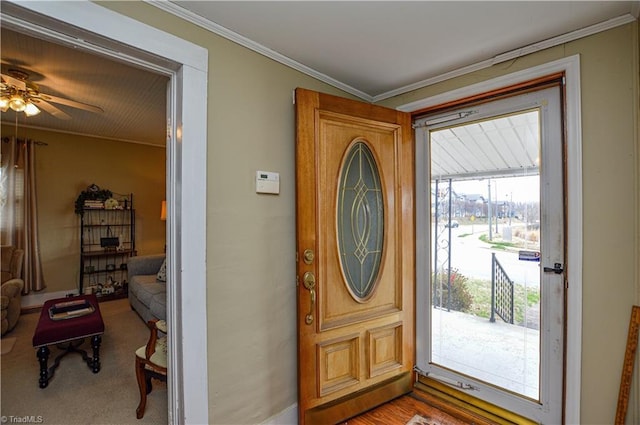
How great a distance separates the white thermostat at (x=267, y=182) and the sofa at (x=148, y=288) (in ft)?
6.35

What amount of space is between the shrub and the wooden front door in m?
0.22

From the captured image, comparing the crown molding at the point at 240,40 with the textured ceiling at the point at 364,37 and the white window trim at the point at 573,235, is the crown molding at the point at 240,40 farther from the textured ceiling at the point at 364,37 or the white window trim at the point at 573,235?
the white window trim at the point at 573,235

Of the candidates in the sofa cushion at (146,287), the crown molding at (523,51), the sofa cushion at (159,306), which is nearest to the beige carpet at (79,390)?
the sofa cushion at (159,306)

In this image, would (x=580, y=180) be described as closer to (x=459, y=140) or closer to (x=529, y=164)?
(x=529, y=164)

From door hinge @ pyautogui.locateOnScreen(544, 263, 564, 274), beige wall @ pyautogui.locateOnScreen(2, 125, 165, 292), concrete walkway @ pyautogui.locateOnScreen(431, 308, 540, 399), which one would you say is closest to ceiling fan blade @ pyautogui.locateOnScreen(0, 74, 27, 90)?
beige wall @ pyautogui.locateOnScreen(2, 125, 165, 292)

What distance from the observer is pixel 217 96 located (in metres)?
1.60

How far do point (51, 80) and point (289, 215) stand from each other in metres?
2.48

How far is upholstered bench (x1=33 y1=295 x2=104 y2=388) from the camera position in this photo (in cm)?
227

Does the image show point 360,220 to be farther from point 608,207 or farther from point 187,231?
point 608,207

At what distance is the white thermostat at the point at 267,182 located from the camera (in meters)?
1.77

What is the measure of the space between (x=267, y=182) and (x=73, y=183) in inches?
167

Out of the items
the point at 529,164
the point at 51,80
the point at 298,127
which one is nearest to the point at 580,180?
the point at 529,164

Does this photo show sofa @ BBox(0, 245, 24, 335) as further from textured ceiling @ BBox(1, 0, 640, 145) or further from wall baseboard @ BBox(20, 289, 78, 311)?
textured ceiling @ BBox(1, 0, 640, 145)

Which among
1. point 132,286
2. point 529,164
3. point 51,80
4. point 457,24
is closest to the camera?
point 457,24
